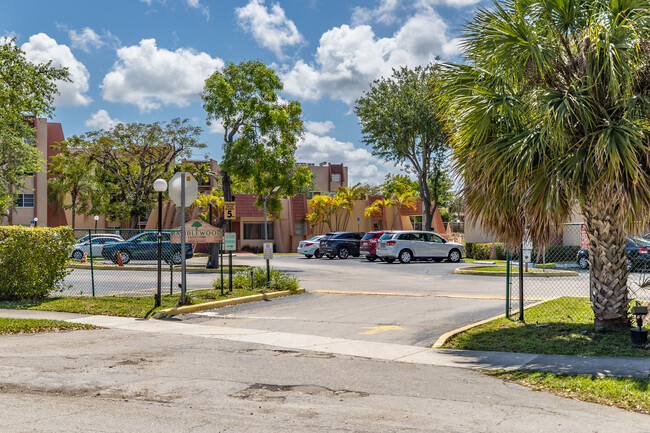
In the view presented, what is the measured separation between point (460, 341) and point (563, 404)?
3916 mm

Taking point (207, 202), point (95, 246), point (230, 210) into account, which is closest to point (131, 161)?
point (207, 202)

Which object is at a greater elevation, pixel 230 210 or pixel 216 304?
pixel 230 210

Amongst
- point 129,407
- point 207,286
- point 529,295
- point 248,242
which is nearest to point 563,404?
point 129,407

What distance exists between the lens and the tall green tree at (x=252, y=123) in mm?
28547

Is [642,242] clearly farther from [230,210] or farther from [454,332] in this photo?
[230,210]

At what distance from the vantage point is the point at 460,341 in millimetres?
10594

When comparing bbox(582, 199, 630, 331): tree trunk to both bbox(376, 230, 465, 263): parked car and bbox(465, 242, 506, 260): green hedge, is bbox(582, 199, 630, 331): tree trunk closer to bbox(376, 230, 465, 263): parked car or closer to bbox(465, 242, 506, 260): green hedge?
bbox(376, 230, 465, 263): parked car

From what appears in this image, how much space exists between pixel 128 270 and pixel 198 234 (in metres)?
3.89

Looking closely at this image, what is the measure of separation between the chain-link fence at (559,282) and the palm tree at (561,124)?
78cm

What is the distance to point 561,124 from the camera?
9.36 m

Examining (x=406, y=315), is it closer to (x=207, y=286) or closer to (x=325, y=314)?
(x=325, y=314)

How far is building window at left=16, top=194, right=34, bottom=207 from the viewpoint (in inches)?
2148

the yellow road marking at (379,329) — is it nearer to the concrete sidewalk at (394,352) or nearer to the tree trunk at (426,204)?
the concrete sidewalk at (394,352)

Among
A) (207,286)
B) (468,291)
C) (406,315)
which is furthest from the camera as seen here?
(207,286)
